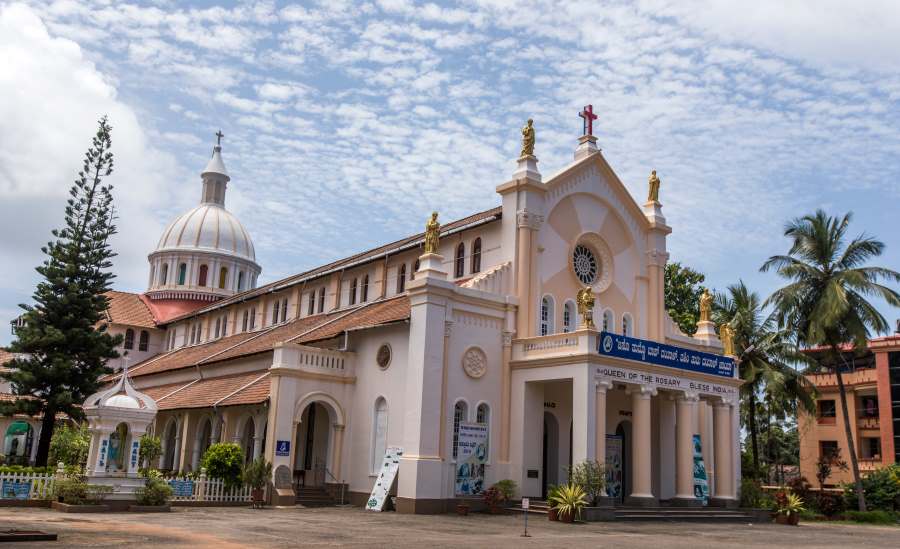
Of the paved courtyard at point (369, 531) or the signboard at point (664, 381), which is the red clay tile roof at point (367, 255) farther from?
the paved courtyard at point (369, 531)

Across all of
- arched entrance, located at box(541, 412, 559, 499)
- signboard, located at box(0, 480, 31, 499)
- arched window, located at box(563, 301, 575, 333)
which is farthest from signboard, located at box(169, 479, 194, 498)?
arched window, located at box(563, 301, 575, 333)

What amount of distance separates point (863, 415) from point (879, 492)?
18.6 meters

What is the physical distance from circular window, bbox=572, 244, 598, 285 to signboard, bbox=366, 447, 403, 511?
942 centimetres

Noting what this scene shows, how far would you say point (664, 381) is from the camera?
90.5ft

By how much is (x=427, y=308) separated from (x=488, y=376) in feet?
10.9

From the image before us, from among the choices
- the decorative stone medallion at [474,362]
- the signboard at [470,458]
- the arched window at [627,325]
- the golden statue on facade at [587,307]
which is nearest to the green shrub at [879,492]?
the arched window at [627,325]

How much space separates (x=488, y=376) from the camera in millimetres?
27250

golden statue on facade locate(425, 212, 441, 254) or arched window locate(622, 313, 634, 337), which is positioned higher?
golden statue on facade locate(425, 212, 441, 254)

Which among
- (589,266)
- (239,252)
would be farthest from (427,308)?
(239,252)

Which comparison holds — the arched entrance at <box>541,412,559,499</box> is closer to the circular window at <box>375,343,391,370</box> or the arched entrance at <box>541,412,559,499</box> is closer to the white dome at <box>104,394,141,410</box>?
the circular window at <box>375,343,391,370</box>

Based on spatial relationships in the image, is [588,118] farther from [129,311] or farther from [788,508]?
[129,311]

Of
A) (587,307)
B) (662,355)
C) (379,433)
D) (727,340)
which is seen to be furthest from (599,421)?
(727,340)

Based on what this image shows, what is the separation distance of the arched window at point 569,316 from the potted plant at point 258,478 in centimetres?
1119

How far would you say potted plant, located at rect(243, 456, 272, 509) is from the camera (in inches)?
1011
